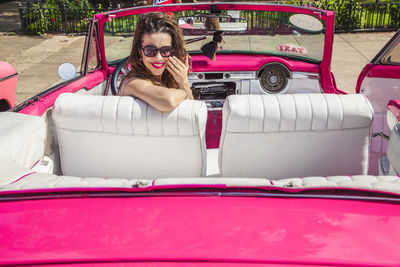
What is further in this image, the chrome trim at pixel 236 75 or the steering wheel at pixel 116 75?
the chrome trim at pixel 236 75

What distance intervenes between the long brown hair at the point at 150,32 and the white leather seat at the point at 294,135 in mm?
713

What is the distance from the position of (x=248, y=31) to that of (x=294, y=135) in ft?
6.20

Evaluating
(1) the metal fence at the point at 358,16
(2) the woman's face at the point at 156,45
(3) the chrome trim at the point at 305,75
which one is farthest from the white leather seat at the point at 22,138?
(1) the metal fence at the point at 358,16

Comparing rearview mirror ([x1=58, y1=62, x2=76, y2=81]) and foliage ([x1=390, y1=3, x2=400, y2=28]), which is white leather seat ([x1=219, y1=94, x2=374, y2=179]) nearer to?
rearview mirror ([x1=58, y1=62, x2=76, y2=81])

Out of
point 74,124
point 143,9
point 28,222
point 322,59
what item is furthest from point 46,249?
point 322,59

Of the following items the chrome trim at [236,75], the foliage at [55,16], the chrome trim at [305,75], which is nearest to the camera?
the chrome trim at [305,75]

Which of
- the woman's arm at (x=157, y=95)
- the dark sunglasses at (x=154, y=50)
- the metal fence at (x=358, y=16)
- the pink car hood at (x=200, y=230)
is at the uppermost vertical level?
the dark sunglasses at (x=154, y=50)

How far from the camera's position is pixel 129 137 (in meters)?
2.17

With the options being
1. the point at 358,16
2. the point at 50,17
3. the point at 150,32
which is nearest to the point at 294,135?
the point at 150,32

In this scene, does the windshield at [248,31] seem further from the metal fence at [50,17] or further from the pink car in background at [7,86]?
the metal fence at [50,17]

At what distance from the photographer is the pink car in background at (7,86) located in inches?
164

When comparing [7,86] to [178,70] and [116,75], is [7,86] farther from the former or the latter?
[178,70]

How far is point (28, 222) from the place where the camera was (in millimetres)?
1436

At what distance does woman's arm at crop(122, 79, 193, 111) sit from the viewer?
2.09 metres
